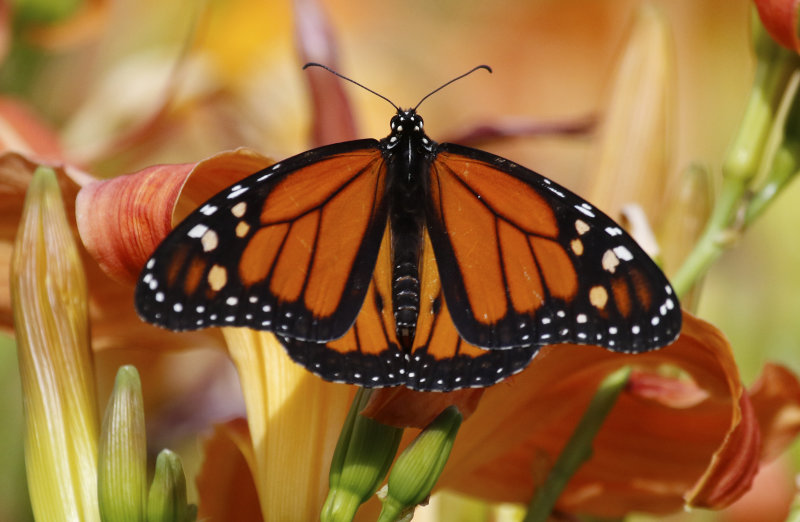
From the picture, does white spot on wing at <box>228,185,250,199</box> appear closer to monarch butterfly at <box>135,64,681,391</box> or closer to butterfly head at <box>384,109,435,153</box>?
monarch butterfly at <box>135,64,681,391</box>

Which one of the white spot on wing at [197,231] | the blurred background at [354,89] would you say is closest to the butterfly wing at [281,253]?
the white spot on wing at [197,231]

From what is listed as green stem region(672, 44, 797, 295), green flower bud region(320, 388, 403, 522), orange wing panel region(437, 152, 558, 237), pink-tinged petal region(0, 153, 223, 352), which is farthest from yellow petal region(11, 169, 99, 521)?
green stem region(672, 44, 797, 295)

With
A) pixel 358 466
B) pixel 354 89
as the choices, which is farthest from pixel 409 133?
pixel 354 89

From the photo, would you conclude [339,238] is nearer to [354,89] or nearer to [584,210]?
[584,210]

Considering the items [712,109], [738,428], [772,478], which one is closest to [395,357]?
[738,428]

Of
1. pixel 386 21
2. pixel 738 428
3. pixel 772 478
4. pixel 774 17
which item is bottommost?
pixel 772 478

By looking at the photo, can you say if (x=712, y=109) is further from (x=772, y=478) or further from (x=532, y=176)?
(x=532, y=176)
